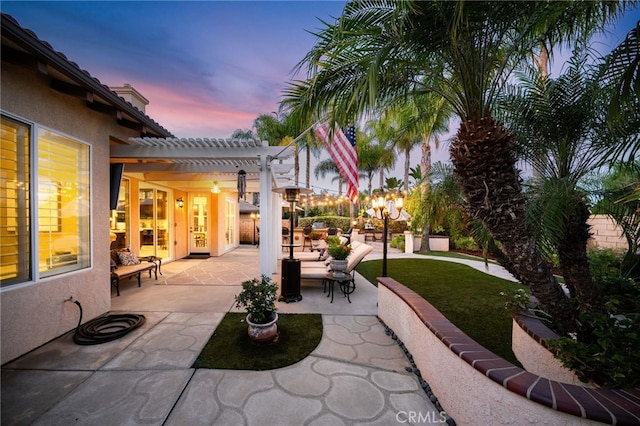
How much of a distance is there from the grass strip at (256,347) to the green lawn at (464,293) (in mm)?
2607

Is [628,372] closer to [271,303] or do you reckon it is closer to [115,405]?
[271,303]

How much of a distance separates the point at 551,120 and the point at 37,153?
698 cm

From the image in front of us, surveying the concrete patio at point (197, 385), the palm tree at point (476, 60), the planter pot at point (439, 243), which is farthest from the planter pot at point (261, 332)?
the planter pot at point (439, 243)

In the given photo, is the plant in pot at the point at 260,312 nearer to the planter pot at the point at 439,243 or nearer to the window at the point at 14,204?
the window at the point at 14,204

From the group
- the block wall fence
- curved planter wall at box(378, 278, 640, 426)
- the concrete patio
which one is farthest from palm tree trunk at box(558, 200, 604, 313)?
the block wall fence

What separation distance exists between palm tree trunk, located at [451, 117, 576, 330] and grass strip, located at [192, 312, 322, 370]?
2.83m

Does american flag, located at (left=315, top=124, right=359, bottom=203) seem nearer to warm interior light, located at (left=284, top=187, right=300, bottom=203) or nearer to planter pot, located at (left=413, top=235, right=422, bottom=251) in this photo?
warm interior light, located at (left=284, top=187, right=300, bottom=203)

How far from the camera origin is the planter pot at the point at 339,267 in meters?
5.55

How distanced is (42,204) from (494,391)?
19.4ft

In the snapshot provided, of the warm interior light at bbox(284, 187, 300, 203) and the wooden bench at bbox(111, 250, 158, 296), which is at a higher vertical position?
the warm interior light at bbox(284, 187, 300, 203)

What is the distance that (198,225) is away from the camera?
11.1m

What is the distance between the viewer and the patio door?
10852mm

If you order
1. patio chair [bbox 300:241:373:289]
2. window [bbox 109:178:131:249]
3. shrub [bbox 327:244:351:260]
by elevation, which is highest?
window [bbox 109:178:131:249]

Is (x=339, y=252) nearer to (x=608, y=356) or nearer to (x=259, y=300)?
(x=259, y=300)
